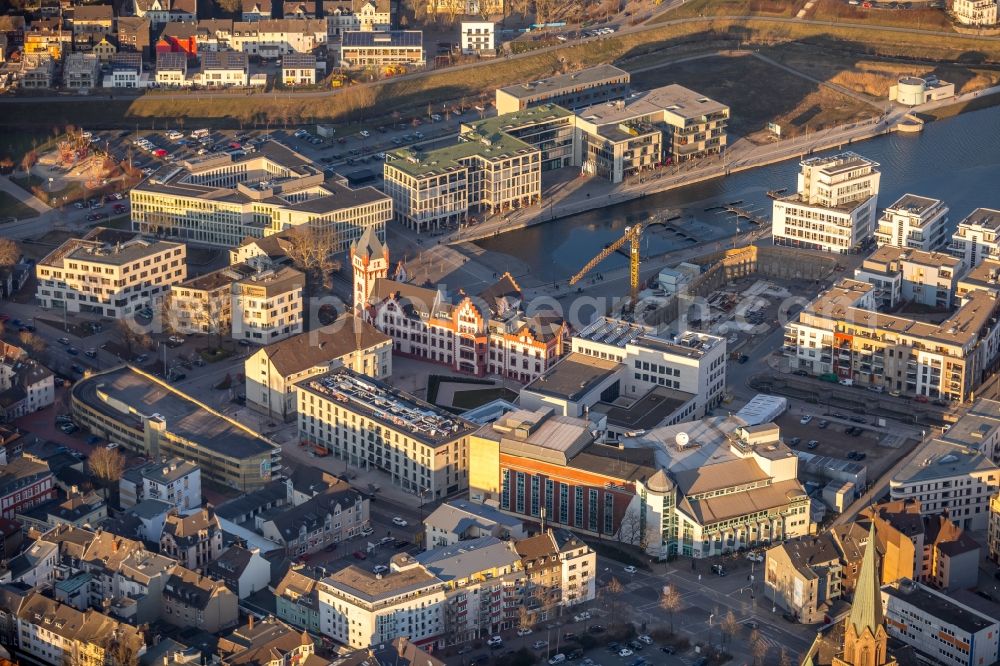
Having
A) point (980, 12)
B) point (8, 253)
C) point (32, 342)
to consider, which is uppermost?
point (980, 12)

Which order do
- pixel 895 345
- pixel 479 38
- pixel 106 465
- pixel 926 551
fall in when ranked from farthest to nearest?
1. pixel 479 38
2. pixel 895 345
3. pixel 106 465
4. pixel 926 551

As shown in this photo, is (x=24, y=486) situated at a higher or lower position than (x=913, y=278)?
lower

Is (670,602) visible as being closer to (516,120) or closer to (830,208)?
(830,208)

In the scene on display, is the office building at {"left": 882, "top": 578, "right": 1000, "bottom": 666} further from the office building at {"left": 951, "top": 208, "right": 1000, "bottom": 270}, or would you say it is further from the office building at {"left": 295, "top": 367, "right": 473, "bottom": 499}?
the office building at {"left": 951, "top": 208, "right": 1000, "bottom": 270}

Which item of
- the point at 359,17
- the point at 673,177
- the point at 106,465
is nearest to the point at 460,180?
the point at 673,177

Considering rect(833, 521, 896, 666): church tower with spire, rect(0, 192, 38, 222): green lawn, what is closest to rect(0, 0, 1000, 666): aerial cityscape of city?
rect(833, 521, 896, 666): church tower with spire

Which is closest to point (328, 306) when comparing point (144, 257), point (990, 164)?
point (144, 257)

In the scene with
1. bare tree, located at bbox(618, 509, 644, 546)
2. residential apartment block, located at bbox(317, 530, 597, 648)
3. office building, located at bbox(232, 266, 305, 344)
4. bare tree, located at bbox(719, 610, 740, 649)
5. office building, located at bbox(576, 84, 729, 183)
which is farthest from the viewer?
office building, located at bbox(576, 84, 729, 183)

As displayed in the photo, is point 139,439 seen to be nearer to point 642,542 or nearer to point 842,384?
point 642,542
